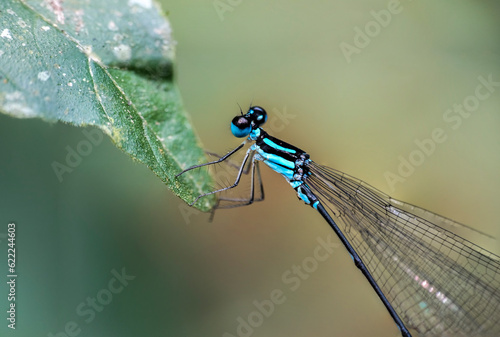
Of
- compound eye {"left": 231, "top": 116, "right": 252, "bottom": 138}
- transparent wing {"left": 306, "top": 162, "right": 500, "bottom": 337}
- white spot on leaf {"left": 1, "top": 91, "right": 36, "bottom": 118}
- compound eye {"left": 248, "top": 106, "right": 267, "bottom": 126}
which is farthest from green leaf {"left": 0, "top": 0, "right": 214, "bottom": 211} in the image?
transparent wing {"left": 306, "top": 162, "right": 500, "bottom": 337}

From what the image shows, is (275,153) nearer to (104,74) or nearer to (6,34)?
(104,74)

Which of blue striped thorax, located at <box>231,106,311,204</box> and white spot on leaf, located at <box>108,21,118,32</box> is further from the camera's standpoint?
blue striped thorax, located at <box>231,106,311,204</box>

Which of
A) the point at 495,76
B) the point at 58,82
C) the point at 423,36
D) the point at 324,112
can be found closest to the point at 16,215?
the point at 58,82

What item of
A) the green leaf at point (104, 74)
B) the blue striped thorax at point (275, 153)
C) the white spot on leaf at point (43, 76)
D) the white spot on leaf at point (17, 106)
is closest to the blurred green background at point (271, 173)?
the blue striped thorax at point (275, 153)

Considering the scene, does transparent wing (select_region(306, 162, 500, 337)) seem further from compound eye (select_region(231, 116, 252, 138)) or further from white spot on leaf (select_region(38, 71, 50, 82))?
white spot on leaf (select_region(38, 71, 50, 82))

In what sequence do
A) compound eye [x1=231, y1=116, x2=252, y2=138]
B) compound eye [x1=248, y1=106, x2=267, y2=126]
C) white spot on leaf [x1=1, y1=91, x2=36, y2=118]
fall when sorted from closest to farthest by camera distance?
white spot on leaf [x1=1, y1=91, x2=36, y2=118], compound eye [x1=231, y1=116, x2=252, y2=138], compound eye [x1=248, y1=106, x2=267, y2=126]

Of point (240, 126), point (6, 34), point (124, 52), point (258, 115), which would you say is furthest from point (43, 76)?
point (258, 115)

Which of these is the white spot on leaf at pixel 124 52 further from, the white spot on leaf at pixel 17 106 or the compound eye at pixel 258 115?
the compound eye at pixel 258 115
